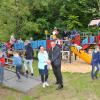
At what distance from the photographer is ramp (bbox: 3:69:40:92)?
16.3 m

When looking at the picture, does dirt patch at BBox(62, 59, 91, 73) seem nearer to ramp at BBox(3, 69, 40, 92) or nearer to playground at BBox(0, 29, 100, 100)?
playground at BBox(0, 29, 100, 100)

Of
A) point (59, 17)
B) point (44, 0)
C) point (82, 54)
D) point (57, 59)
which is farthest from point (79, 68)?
point (59, 17)

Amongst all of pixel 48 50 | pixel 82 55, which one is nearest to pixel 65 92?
pixel 48 50

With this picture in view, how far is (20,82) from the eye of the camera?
17078 mm

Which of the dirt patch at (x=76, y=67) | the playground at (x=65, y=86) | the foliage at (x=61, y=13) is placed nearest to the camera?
the playground at (x=65, y=86)

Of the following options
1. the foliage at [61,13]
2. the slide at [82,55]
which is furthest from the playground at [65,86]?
the foliage at [61,13]

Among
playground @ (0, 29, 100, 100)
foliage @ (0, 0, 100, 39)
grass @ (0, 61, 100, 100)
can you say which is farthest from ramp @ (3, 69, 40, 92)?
foliage @ (0, 0, 100, 39)

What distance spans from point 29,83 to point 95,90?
9.80 feet

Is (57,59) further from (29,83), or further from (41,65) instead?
(29,83)

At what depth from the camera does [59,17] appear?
3591cm

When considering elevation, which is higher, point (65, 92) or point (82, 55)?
point (82, 55)

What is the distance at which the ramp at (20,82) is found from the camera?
16281 millimetres

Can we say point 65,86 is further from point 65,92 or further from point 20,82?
point 20,82

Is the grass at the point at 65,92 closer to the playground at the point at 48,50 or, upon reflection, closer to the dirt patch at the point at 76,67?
the playground at the point at 48,50
